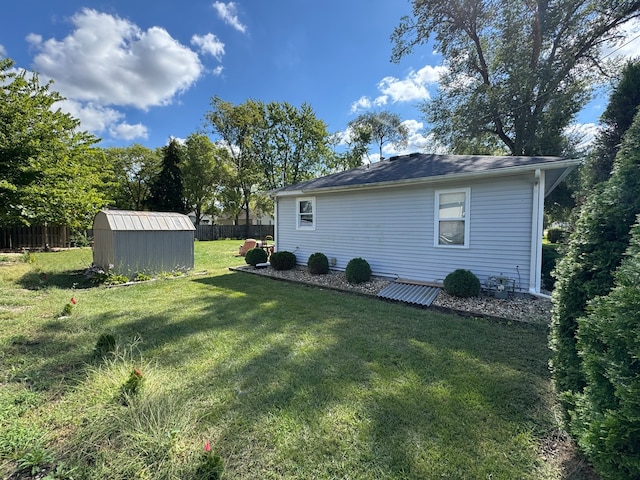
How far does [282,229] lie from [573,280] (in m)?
8.65

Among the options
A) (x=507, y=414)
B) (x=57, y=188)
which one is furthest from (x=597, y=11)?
(x=57, y=188)

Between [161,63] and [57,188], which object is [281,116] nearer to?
[161,63]

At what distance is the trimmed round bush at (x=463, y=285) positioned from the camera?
222 inches

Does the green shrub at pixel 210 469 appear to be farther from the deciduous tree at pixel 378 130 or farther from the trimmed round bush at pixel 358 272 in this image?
the deciduous tree at pixel 378 130

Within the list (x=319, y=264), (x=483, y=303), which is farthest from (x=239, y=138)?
(x=483, y=303)

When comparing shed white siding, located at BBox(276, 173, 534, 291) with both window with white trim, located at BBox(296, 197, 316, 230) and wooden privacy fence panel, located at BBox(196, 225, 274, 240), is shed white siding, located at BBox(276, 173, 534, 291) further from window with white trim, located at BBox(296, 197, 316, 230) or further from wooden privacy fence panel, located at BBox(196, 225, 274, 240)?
wooden privacy fence panel, located at BBox(196, 225, 274, 240)

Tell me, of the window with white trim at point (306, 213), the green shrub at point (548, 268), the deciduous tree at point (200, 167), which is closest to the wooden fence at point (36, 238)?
the deciduous tree at point (200, 167)

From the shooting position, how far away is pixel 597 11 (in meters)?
10.0

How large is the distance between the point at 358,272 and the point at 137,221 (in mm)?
6366

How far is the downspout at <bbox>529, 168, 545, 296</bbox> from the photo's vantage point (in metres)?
5.43

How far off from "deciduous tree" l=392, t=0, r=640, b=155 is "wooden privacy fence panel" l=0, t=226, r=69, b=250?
20573 millimetres

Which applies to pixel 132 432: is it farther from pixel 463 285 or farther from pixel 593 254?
pixel 463 285

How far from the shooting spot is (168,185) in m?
25.9

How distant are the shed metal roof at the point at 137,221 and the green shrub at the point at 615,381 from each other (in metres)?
8.98
